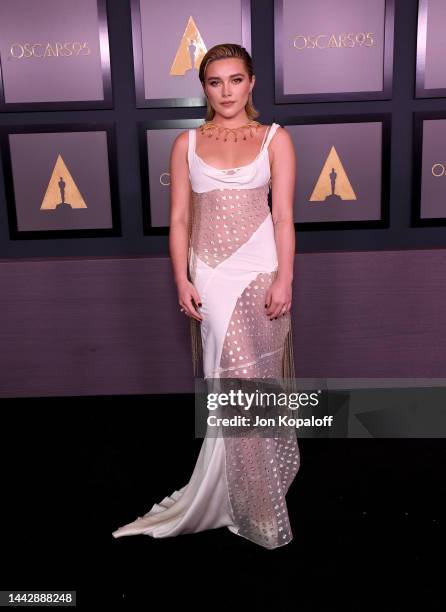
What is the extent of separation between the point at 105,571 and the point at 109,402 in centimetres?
131

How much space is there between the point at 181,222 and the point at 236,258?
8.8 inches

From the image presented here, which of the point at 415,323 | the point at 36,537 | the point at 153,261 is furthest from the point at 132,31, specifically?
the point at 36,537

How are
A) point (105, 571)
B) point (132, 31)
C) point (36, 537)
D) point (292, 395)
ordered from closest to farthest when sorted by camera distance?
point (105, 571) < point (36, 537) < point (292, 395) < point (132, 31)

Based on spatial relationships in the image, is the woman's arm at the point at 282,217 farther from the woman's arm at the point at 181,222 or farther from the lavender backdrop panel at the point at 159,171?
the lavender backdrop panel at the point at 159,171

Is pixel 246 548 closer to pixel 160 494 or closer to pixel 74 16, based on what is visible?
pixel 160 494

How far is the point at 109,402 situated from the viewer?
294cm

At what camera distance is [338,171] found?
110 inches

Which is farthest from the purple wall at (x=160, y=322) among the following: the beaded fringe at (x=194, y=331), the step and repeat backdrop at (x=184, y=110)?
the beaded fringe at (x=194, y=331)

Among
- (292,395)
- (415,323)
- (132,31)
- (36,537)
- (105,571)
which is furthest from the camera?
(415,323)

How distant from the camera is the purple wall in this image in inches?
110

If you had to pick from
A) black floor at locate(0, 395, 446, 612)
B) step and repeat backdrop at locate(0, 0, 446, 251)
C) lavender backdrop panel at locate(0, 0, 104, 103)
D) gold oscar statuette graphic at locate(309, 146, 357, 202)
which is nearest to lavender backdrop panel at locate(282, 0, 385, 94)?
step and repeat backdrop at locate(0, 0, 446, 251)

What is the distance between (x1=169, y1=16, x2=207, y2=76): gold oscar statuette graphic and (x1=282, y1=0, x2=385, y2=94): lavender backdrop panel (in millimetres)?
422

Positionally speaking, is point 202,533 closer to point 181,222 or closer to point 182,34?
point 181,222

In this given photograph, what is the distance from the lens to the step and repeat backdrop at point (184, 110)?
2631 mm
